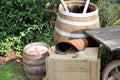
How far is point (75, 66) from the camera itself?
3.75 meters

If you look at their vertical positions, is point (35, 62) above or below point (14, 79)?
above

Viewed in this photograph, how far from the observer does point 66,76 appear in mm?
3814

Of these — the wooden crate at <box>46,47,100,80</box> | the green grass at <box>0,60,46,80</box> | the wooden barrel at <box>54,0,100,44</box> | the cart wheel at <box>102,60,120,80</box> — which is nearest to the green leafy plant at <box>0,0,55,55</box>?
the green grass at <box>0,60,46,80</box>

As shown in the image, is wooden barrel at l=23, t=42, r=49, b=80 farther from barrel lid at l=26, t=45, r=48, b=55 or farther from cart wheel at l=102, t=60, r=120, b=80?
cart wheel at l=102, t=60, r=120, b=80

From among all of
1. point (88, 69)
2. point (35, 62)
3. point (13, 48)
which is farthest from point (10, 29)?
point (88, 69)

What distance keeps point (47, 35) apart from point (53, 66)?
1544 mm

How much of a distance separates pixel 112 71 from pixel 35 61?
3.35 ft

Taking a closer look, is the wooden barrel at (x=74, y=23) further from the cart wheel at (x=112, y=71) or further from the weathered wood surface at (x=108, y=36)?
the cart wheel at (x=112, y=71)

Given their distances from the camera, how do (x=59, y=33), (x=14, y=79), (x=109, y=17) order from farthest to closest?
(x=109, y=17) < (x=14, y=79) < (x=59, y=33)

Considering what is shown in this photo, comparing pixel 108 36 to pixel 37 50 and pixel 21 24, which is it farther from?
pixel 21 24

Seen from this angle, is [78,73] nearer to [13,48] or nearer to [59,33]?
[59,33]

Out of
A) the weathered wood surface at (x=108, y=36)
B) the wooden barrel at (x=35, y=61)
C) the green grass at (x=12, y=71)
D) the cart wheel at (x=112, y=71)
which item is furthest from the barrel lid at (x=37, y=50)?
the cart wheel at (x=112, y=71)

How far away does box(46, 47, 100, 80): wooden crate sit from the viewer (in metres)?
3.72

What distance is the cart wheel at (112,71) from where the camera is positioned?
12.3 feet
